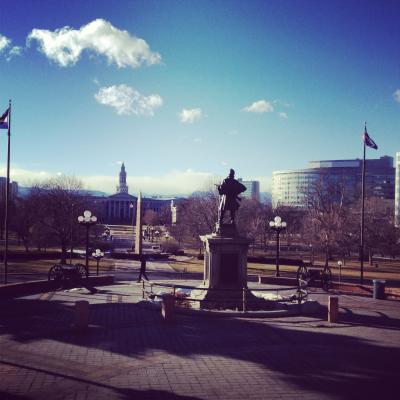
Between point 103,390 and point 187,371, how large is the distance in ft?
7.40

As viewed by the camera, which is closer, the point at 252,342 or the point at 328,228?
the point at 252,342

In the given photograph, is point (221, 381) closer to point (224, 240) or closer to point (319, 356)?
point (319, 356)

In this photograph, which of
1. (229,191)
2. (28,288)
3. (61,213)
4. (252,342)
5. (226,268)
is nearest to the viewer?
(252,342)

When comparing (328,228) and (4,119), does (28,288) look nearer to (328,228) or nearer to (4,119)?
(4,119)

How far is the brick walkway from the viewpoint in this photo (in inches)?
371

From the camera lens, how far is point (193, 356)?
11852mm

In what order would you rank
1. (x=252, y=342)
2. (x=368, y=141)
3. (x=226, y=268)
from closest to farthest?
(x=252, y=342), (x=226, y=268), (x=368, y=141)

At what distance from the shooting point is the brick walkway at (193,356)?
943 cm

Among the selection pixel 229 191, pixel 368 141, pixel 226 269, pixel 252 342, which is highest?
pixel 368 141

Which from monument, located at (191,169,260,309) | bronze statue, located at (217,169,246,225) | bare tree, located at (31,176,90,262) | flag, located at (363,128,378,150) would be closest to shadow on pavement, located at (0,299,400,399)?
monument, located at (191,169,260,309)

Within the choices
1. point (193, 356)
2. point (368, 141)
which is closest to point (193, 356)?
point (193, 356)

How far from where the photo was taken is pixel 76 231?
44938 mm

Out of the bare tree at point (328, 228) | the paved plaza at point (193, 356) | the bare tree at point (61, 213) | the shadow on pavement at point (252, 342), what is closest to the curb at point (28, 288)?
the shadow on pavement at point (252, 342)

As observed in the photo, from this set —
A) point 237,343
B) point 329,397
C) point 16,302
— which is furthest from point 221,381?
point 16,302
